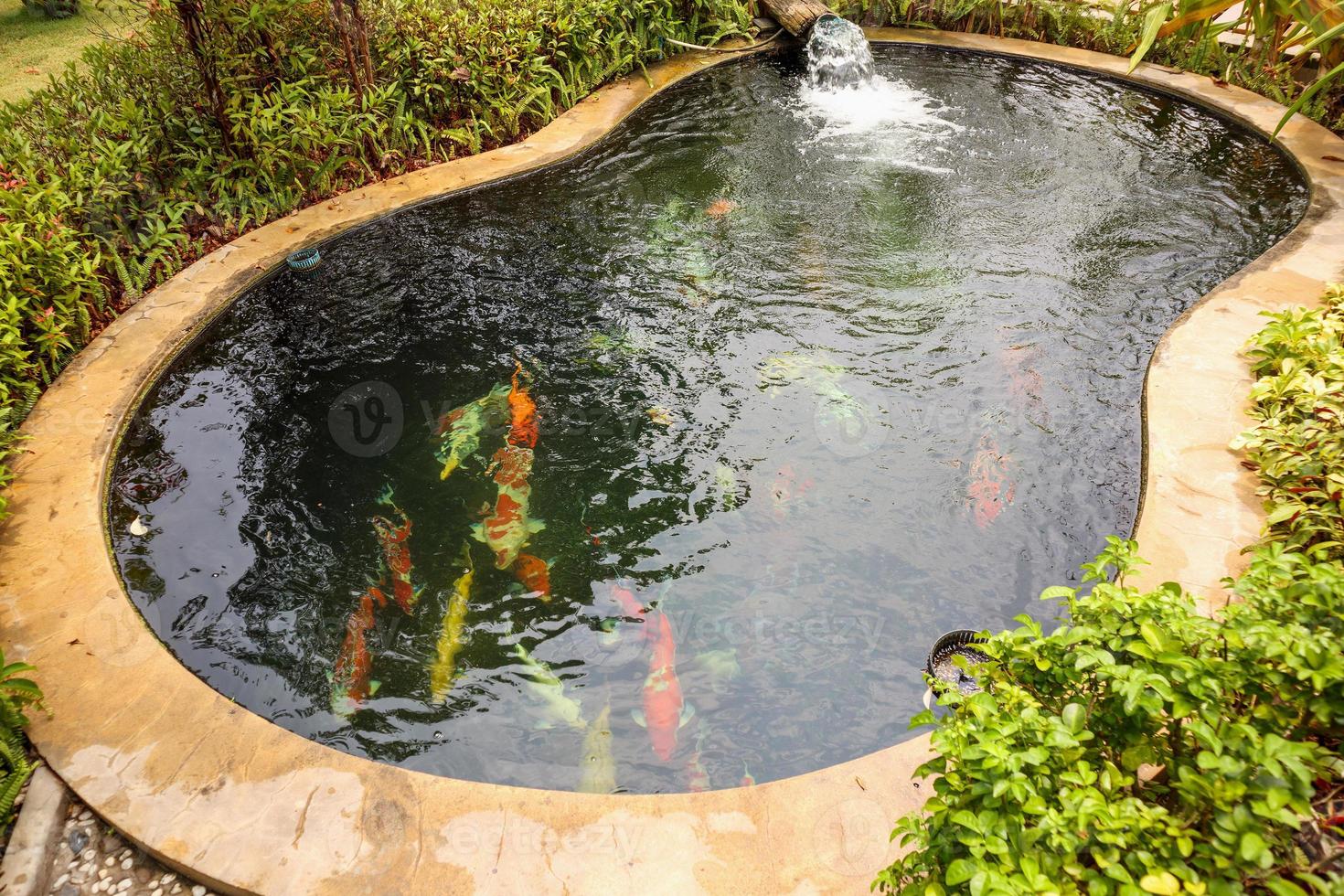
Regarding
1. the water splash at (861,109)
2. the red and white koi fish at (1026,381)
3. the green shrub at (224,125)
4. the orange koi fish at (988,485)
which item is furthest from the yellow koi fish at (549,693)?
the water splash at (861,109)

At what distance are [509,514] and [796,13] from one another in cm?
812

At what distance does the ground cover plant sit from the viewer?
1.52 metres

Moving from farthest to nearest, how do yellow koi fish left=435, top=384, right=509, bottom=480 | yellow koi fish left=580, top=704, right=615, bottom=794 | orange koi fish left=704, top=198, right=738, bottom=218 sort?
1. orange koi fish left=704, top=198, right=738, bottom=218
2. yellow koi fish left=435, top=384, right=509, bottom=480
3. yellow koi fish left=580, top=704, right=615, bottom=794

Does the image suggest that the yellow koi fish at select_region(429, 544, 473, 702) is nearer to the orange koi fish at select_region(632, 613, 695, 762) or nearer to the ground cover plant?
the orange koi fish at select_region(632, 613, 695, 762)

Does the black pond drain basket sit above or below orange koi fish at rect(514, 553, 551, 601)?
above

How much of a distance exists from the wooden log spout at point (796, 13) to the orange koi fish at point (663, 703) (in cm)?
842

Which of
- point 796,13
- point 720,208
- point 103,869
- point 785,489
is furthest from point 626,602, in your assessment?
point 796,13

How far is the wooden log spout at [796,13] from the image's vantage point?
920cm

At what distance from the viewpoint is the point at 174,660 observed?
341 centimetres

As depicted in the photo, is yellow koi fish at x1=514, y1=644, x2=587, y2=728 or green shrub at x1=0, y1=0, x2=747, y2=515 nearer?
yellow koi fish at x1=514, y1=644, x2=587, y2=728

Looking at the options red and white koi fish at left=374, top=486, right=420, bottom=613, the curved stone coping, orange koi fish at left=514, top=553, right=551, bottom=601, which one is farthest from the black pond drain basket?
red and white koi fish at left=374, top=486, right=420, bottom=613

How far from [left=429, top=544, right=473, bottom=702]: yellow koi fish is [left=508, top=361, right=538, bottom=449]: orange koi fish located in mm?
911

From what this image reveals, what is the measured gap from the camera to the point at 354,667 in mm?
3557

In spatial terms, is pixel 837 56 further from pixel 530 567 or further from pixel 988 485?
pixel 530 567
